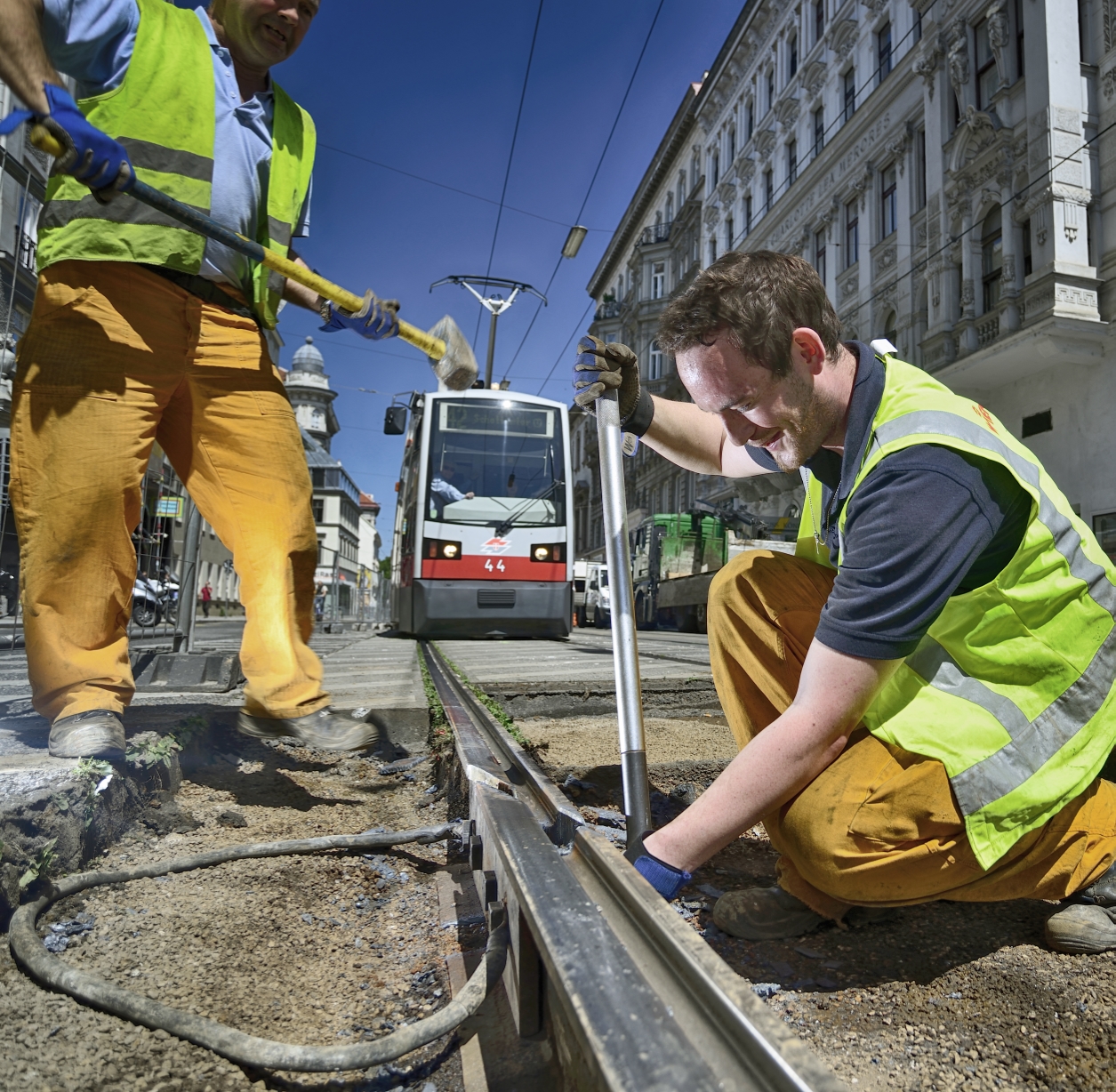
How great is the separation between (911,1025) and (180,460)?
93.4 inches

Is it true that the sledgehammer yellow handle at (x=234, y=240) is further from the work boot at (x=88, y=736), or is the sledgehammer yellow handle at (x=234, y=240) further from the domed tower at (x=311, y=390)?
the domed tower at (x=311, y=390)

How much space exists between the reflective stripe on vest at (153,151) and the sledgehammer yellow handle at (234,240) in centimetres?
8

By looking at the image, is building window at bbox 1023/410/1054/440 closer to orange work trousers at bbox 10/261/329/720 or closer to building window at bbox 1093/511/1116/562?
building window at bbox 1093/511/1116/562

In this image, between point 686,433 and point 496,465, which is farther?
point 496,465

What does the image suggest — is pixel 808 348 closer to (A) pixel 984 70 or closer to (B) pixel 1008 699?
(B) pixel 1008 699

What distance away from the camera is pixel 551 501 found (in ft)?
36.0

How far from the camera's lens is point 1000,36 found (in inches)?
658

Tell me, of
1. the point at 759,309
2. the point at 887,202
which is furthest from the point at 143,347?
the point at 887,202

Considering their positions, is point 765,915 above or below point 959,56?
below

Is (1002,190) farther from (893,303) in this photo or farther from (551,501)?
(551,501)

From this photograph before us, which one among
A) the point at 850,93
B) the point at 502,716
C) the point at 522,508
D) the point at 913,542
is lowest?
the point at 502,716

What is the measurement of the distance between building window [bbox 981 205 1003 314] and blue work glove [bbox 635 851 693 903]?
60.9ft

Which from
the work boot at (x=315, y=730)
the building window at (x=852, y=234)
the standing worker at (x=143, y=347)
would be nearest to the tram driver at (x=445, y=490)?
the standing worker at (x=143, y=347)

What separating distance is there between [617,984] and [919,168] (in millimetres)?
23123
